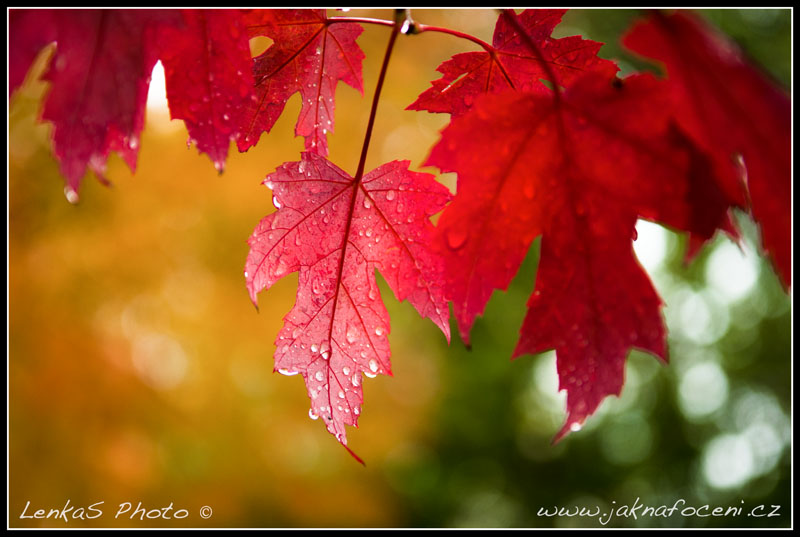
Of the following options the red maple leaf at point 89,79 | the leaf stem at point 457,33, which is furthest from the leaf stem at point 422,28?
the red maple leaf at point 89,79

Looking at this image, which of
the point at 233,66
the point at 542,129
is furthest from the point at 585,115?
the point at 233,66

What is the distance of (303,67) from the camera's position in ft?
2.52

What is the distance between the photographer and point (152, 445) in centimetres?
436

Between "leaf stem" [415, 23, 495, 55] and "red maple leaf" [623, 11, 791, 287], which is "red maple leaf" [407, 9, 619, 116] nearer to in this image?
"leaf stem" [415, 23, 495, 55]

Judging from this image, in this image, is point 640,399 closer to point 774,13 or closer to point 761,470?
point 761,470

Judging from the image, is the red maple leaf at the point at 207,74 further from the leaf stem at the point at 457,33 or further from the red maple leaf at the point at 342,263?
the leaf stem at the point at 457,33

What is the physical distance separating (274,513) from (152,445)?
161 cm

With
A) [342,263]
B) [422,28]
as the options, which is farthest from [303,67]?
[342,263]

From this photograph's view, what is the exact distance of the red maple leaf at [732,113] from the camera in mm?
458

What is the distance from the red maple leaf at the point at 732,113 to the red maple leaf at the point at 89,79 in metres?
0.47

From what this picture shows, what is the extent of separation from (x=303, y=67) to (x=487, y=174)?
1.13ft

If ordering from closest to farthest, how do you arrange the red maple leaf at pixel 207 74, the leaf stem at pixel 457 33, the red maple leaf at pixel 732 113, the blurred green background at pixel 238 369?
the red maple leaf at pixel 732 113, the red maple leaf at pixel 207 74, the leaf stem at pixel 457 33, the blurred green background at pixel 238 369

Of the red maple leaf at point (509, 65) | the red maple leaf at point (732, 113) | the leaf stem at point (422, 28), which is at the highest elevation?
the leaf stem at point (422, 28)

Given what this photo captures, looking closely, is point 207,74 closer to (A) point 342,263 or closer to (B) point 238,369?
(A) point 342,263
